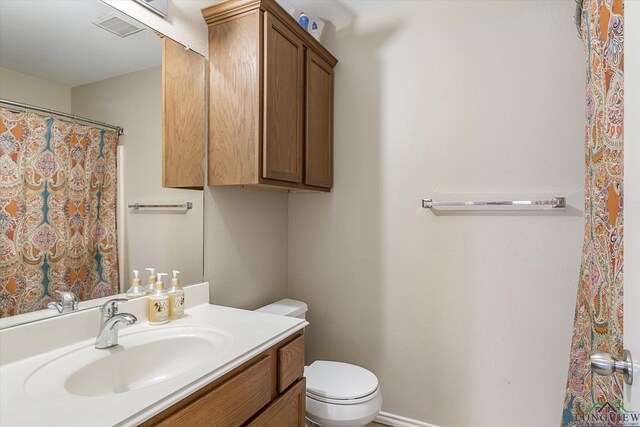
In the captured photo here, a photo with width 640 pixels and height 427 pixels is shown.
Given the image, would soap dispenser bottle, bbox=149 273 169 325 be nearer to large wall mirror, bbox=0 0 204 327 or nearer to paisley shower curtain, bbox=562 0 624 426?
large wall mirror, bbox=0 0 204 327

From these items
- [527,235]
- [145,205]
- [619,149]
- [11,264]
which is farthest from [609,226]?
[11,264]

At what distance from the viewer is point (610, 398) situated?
0.79m

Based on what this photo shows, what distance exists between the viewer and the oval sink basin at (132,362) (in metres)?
0.92

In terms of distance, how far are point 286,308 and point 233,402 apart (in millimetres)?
967

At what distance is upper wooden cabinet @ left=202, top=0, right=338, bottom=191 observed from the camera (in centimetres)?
148

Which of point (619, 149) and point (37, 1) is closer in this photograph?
point (619, 149)

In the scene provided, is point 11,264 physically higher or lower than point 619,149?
lower

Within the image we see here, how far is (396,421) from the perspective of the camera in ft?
6.46

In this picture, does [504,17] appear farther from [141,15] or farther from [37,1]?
[37,1]

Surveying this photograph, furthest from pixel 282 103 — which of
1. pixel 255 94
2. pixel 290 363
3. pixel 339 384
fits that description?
pixel 339 384

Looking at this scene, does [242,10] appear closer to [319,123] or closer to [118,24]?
[118,24]

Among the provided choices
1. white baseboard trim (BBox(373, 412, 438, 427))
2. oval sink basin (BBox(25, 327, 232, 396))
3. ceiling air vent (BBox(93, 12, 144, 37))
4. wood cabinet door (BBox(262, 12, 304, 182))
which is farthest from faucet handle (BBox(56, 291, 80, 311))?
white baseboard trim (BBox(373, 412, 438, 427))

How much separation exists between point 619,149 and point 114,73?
62.6 inches

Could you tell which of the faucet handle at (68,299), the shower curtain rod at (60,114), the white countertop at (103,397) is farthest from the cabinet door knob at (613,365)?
the shower curtain rod at (60,114)
